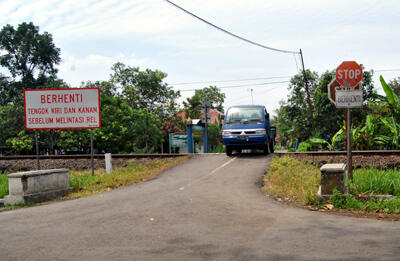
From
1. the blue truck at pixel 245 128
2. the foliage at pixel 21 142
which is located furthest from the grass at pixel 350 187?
the foliage at pixel 21 142

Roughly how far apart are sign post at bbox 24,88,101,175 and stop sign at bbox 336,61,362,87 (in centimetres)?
837

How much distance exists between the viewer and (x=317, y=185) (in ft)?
29.4

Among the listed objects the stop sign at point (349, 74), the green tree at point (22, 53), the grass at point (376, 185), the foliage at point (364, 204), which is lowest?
the foliage at point (364, 204)

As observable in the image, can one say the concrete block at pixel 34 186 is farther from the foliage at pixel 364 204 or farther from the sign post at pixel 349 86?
the sign post at pixel 349 86

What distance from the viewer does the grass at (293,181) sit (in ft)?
27.1

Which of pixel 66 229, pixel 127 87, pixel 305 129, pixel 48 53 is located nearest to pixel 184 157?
pixel 66 229

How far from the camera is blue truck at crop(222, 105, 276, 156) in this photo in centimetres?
1496

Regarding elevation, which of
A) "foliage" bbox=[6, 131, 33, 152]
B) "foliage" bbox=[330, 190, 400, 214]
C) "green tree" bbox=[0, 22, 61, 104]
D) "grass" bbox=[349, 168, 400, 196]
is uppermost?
"green tree" bbox=[0, 22, 61, 104]

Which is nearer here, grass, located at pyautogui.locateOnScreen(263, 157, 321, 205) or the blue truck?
grass, located at pyautogui.locateOnScreen(263, 157, 321, 205)

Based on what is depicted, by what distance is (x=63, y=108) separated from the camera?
13805 mm

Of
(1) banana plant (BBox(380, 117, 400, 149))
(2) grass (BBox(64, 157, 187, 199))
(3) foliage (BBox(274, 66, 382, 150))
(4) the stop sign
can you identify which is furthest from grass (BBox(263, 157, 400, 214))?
(3) foliage (BBox(274, 66, 382, 150))

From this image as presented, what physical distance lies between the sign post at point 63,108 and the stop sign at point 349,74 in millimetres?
8374

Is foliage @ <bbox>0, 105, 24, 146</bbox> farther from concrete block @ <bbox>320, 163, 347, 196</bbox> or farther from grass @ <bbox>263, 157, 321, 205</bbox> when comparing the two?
concrete block @ <bbox>320, 163, 347, 196</bbox>

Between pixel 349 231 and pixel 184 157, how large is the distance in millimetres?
10429
